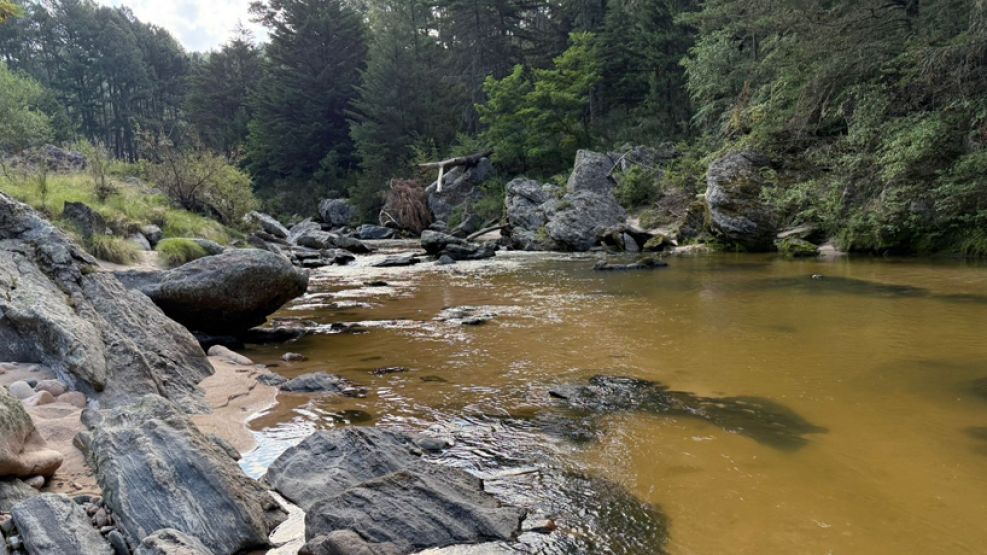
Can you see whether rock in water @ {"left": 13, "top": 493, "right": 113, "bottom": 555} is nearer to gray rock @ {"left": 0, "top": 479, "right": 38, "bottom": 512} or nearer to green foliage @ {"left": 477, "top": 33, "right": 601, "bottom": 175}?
gray rock @ {"left": 0, "top": 479, "right": 38, "bottom": 512}

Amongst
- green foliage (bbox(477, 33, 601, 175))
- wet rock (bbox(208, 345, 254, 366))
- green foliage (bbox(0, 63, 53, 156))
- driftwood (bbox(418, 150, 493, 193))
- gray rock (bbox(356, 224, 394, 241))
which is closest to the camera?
wet rock (bbox(208, 345, 254, 366))

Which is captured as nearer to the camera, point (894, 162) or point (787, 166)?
point (894, 162)

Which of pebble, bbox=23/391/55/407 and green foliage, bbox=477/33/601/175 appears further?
green foliage, bbox=477/33/601/175

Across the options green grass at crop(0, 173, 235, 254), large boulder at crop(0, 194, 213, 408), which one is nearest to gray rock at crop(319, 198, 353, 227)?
green grass at crop(0, 173, 235, 254)

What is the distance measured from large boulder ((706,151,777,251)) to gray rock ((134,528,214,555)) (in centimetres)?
1767

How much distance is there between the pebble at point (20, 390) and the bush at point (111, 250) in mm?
4435

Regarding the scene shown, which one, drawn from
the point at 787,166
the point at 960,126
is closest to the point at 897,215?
the point at 960,126

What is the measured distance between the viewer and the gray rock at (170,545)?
2484 millimetres

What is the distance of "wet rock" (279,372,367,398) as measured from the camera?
586cm

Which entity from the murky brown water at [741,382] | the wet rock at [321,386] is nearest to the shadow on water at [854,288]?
the murky brown water at [741,382]

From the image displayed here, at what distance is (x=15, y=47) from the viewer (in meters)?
62.1

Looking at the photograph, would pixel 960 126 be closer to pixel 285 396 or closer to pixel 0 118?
pixel 285 396

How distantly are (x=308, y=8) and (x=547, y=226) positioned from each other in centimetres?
3263

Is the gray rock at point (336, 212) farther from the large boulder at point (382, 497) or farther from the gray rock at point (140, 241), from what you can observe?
the large boulder at point (382, 497)
